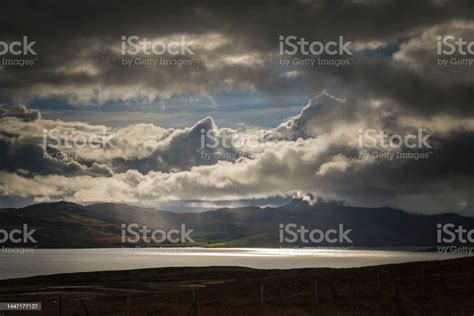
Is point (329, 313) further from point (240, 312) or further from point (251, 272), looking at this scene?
point (251, 272)

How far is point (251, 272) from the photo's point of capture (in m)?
176

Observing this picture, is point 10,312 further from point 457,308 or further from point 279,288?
point 457,308

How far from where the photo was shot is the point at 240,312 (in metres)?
49.9

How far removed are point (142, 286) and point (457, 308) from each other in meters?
82.7

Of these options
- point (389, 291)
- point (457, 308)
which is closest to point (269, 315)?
point (457, 308)

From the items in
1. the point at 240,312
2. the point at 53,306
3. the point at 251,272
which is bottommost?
the point at 251,272

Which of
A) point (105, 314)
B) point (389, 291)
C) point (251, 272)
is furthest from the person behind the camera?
point (251, 272)

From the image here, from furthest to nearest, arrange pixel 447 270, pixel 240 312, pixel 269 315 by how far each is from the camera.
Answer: pixel 447 270, pixel 240 312, pixel 269 315

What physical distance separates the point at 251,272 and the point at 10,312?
116 meters

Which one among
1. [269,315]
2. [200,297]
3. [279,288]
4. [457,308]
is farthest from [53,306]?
[457,308]

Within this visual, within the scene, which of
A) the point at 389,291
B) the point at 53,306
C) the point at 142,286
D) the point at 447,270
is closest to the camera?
the point at 389,291

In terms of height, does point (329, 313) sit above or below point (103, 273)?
above

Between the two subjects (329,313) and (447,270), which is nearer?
(329,313)

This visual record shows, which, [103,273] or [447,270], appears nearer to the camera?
[447,270]
